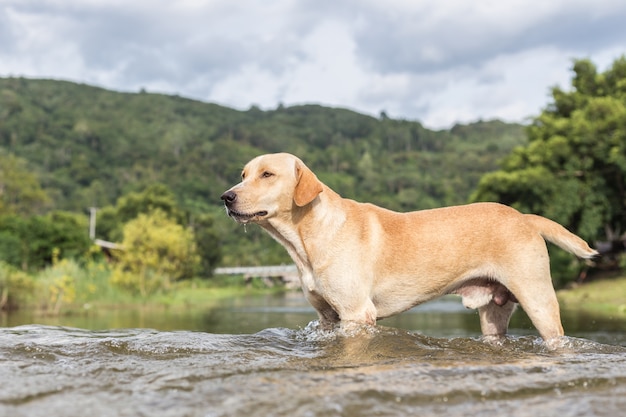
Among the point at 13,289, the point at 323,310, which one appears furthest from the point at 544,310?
the point at 13,289

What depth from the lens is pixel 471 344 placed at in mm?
6543

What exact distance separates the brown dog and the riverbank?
46.2ft

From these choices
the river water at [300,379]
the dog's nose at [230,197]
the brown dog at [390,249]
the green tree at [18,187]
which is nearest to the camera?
the river water at [300,379]

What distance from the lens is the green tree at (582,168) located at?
34.8 m

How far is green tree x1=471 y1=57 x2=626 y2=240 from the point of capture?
34812 mm

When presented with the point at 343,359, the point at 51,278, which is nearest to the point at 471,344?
the point at 343,359

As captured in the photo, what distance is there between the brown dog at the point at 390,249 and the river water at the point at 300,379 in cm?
44

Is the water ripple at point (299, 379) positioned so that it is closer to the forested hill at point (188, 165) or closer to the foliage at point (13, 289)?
the foliage at point (13, 289)

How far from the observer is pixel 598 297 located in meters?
Result: 26.0

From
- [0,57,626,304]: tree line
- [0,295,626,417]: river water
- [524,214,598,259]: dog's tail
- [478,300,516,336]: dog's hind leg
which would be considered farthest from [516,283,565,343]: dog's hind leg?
[0,57,626,304]: tree line

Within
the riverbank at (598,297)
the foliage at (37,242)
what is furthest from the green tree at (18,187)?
the riverbank at (598,297)

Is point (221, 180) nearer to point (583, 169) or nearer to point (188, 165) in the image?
point (188, 165)

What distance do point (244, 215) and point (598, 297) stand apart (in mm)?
23840

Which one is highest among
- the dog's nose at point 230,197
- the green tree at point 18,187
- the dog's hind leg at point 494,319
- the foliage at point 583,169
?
the green tree at point 18,187
